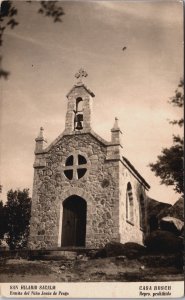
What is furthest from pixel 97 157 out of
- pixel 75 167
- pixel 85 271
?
pixel 85 271

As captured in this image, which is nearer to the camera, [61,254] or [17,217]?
[61,254]

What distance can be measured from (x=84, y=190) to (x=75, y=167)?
64 cm

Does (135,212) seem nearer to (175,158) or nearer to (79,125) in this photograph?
(79,125)

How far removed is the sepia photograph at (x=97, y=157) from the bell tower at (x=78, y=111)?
0.22 m

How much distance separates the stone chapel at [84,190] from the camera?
29.6 ft

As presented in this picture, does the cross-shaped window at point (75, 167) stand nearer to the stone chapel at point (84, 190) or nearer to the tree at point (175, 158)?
the stone chapel at point (84, 190)

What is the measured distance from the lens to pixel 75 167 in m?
9.59

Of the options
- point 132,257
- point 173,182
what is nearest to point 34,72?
point 173,182

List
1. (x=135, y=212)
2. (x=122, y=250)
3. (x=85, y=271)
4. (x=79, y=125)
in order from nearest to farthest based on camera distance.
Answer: (x=85, y=271) < (x=122, y=250) < (x=135, y=212) < (x=79, y=125)

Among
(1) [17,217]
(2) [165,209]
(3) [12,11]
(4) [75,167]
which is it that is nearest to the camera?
(3) [12,11]

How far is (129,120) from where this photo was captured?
331 inches

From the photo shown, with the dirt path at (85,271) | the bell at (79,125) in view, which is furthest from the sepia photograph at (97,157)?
the bell at (79,125)

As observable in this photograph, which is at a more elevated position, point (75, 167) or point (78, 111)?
point (78, 111)

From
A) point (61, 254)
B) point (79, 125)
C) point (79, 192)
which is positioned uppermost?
point (79, 125)
